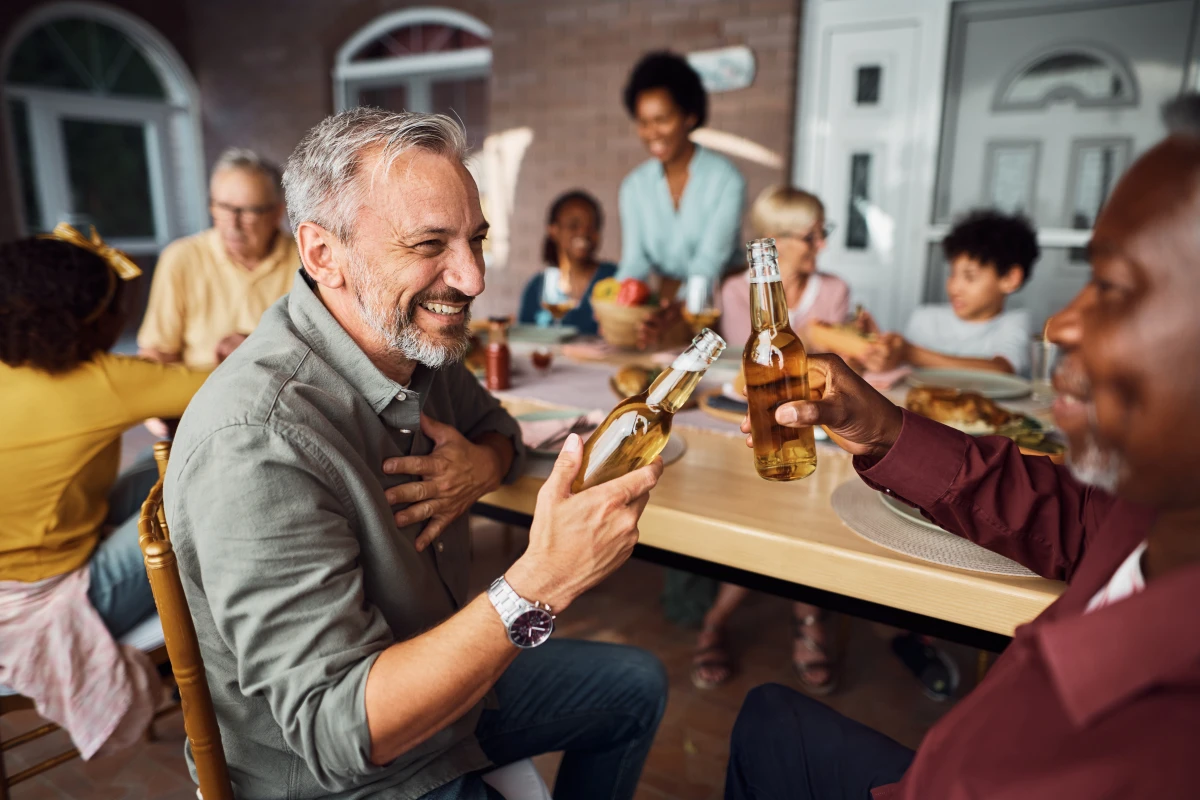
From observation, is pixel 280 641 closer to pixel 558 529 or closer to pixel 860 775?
pixel 558 529

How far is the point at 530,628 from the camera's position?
2.86 feet

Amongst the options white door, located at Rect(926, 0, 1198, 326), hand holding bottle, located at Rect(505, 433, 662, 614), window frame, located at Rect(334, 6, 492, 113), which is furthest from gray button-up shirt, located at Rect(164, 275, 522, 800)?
window frame, located at Rect(334, 6, 492, 113)

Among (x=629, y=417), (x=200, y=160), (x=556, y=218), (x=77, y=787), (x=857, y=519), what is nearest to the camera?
Answer: (x=629, y=417)

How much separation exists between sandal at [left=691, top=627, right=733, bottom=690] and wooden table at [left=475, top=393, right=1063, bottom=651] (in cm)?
102

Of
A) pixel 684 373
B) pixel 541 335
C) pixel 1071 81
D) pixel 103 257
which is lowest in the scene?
pixel 541 335

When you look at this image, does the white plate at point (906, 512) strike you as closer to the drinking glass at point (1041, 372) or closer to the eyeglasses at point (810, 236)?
the drinking glass at point (1041, 372)

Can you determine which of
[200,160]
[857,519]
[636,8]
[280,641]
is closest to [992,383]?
[857,519]

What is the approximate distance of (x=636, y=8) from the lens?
530 cm

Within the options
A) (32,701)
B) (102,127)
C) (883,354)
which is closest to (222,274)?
(32,701)

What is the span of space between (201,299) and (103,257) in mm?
1099

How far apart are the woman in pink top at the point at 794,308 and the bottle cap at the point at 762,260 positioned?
1178 millimetres

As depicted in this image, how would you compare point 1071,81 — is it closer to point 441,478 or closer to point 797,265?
point 797,265

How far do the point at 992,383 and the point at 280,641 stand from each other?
73.9 inches

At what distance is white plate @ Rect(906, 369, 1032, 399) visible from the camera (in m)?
1.96
